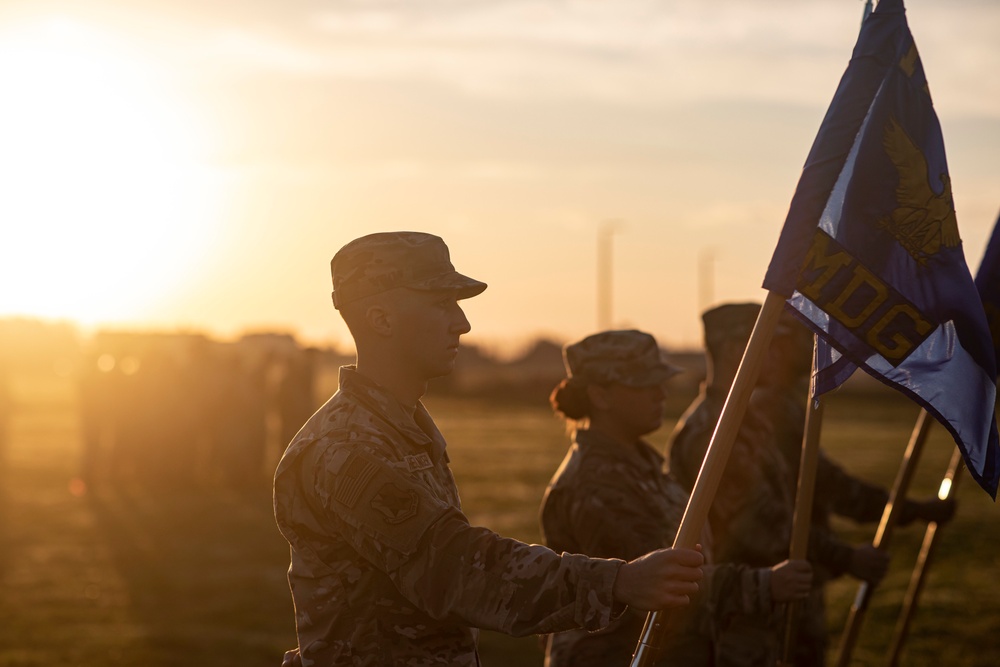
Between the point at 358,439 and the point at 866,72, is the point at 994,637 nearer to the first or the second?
the point at 866,72

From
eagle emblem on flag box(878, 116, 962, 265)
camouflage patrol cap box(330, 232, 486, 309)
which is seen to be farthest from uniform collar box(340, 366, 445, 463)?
eagle emblem on flag box(878, 116, 962, 265)

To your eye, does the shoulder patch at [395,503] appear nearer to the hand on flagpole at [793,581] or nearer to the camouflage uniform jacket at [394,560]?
the camouflage uniform jacket at [394,560]

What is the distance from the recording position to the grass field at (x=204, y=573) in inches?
435

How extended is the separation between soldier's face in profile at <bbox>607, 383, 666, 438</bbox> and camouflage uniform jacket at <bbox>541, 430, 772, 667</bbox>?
122 millimetres

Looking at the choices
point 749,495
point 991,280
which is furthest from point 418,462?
point 991,280

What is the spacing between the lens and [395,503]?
3.41 meters

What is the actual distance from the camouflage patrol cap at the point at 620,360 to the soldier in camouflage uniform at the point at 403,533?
152 centimetres

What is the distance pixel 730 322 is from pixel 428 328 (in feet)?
9.07

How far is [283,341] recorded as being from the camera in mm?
26688

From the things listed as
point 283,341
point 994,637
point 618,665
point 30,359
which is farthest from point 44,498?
point 30,359

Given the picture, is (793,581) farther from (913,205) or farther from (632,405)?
(913,205)

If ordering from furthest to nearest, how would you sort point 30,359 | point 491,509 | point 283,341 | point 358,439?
point 30,359
point 283,341
point 491,509
point 358,439

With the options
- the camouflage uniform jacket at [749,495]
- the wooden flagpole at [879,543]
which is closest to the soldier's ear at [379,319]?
the camouflage uniform jacket at [749,495]

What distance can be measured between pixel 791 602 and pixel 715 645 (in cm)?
36
